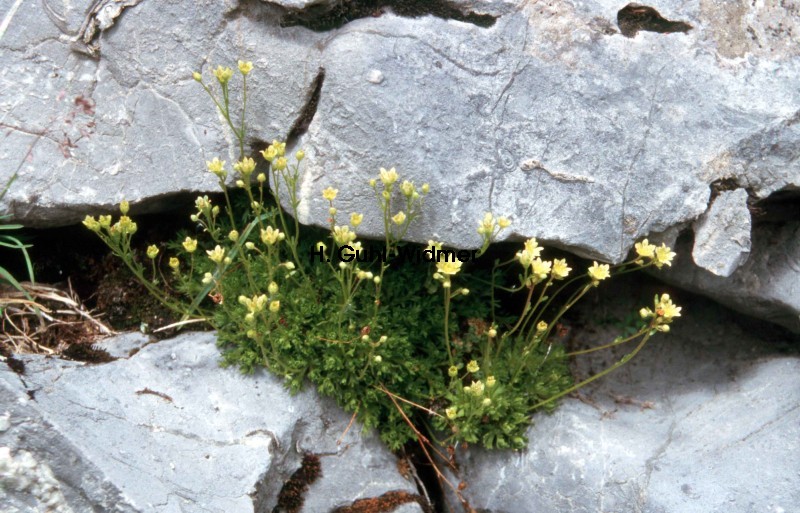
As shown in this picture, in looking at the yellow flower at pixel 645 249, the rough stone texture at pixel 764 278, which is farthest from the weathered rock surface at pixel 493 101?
the rough stone texture at pixel 764 278

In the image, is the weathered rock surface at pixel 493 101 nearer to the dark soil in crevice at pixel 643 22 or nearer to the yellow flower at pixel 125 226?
the dark soil in crevice at pixel 643 22

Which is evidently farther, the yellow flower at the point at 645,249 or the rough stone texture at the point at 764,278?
the rough stone texture at the point at 764,278

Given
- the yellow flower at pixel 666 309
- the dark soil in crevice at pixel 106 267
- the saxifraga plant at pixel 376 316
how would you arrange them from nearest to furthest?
1. the yellow flower at pixel 666 309
2. the saxifraga plant at pixel 376 316
3. the dark soil in crevice at pixel 106 267

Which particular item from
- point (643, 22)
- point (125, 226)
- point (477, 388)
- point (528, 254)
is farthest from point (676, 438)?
point (125, 226)

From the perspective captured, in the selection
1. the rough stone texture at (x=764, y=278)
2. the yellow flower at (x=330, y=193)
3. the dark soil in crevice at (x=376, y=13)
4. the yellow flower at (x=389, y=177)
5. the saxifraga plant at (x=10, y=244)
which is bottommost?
the rough stone texture at (x=764, y=278)

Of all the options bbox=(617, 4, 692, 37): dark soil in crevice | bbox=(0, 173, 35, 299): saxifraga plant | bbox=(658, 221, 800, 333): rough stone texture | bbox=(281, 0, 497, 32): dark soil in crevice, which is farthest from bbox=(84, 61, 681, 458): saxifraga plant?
bbox=(617, 4, 692, 37): dark soil in crevice

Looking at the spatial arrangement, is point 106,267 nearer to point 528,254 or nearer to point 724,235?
point 528,254

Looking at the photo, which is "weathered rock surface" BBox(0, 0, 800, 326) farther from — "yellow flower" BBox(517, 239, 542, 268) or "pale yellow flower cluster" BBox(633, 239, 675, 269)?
"yellow flower" BBox(517, 239, 542, 268)
